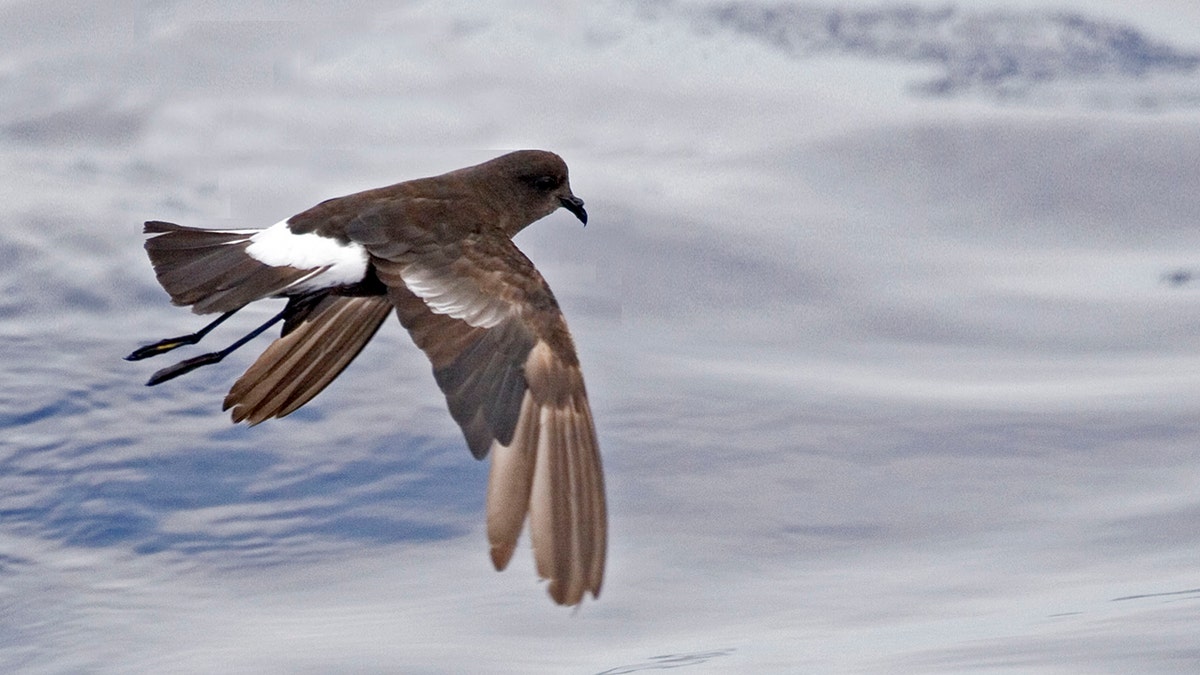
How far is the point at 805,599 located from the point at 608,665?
83 cm

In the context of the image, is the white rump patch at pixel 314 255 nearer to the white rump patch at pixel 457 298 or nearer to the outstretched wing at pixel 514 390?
the outstretched wing at pixel 514 390

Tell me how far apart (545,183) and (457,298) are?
1.11 metres

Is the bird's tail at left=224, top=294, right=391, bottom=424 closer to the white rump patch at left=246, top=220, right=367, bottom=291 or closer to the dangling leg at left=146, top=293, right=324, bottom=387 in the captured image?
the dangling leg at left=146, top=293, right=324, bottom=387

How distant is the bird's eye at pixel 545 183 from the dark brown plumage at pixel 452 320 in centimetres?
12

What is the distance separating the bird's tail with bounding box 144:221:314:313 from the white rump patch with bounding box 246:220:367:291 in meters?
0.03

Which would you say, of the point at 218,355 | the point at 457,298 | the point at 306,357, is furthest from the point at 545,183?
the point at 218,355

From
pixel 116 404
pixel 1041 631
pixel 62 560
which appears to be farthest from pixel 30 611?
pixel 1041 631

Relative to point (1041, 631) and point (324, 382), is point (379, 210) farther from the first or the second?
point (1041, 631)

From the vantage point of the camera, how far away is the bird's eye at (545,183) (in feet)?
19.8

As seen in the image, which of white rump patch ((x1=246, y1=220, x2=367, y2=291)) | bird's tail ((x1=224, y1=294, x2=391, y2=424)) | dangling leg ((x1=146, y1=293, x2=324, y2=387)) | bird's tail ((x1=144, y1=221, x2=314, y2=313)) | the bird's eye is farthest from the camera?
the bird's eye

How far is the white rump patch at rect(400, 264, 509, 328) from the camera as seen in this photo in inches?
197

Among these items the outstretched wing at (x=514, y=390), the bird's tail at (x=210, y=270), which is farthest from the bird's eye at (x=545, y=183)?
the bird's tail at (x=210, y=270)

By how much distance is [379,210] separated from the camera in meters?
5.42

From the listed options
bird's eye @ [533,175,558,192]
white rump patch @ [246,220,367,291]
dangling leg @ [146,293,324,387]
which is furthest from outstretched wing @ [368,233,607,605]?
bird's eye @ [533,175,558,192]
